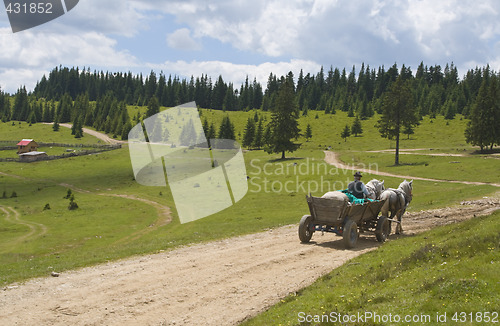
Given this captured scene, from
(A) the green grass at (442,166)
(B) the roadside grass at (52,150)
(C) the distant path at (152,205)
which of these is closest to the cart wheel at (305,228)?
(C) the distant path at (152,205)

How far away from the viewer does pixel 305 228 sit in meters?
17.4

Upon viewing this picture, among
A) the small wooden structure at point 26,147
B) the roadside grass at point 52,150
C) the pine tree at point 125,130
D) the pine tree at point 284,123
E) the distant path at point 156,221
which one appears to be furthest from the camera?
the pine tree at point 125,130

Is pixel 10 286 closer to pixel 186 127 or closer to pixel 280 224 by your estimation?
pixel 280 224

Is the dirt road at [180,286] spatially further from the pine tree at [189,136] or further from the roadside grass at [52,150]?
the roadside grass at [52,150]

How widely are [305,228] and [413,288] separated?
788cm

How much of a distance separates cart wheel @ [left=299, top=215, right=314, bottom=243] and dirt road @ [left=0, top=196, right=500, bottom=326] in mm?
358

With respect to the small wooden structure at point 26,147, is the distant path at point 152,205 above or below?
below

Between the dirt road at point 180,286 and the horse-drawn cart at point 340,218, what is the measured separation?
23.1 inches

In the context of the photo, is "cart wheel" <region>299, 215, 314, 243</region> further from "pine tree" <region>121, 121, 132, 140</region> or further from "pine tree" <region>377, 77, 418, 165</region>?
"pine tree" <region>121, 121, 132, 140</region>

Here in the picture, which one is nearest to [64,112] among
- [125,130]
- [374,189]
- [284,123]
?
[125,130]

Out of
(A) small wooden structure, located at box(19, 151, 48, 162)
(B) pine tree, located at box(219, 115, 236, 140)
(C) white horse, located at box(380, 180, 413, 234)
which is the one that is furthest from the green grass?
(A) small wooden structure, located at box(19, 151, 48, 162)

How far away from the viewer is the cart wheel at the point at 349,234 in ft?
53.1

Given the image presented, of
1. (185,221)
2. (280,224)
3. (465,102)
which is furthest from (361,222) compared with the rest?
(465,102)

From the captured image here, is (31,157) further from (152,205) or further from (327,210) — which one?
(327,210)
